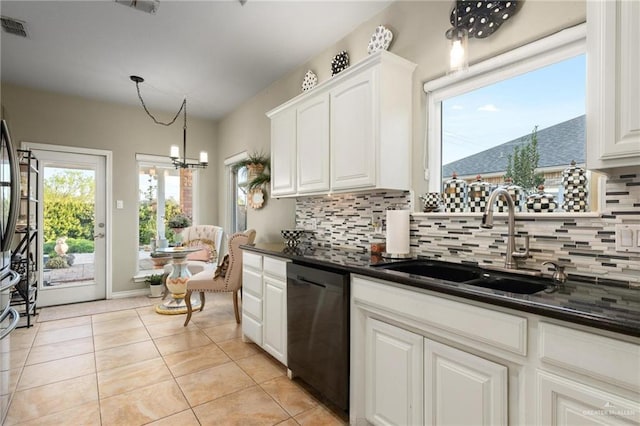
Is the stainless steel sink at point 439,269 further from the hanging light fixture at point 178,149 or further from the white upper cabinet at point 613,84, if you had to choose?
the hanging light fixture at point 178,149

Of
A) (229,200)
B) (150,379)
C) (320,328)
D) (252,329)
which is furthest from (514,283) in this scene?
(229,200)

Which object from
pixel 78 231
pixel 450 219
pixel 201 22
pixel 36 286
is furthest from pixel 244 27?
pixel 36 286

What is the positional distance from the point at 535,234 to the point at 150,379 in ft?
8.72

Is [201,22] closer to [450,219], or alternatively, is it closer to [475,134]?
[475,134]

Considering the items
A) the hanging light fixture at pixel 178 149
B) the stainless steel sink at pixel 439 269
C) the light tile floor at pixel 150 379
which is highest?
the hanging light fixture at pixel 178 149

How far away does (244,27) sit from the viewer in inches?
105

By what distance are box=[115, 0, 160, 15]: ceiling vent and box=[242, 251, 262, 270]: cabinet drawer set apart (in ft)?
6.73

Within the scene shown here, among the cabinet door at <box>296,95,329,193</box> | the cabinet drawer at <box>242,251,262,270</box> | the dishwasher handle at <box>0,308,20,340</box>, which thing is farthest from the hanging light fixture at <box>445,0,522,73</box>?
the dishwasher handle at <box>0,308,20,340</box>

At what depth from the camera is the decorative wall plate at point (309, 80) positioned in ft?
10.2

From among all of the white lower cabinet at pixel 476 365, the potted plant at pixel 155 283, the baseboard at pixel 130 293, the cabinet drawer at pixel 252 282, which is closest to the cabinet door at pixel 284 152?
the cabinet drawer at pixel 252 282

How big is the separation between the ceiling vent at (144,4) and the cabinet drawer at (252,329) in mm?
2587

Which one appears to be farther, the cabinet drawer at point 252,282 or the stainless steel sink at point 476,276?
the cabinet drawer at point 252,282

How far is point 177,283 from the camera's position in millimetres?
3920

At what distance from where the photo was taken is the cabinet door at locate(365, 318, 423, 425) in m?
1.43
